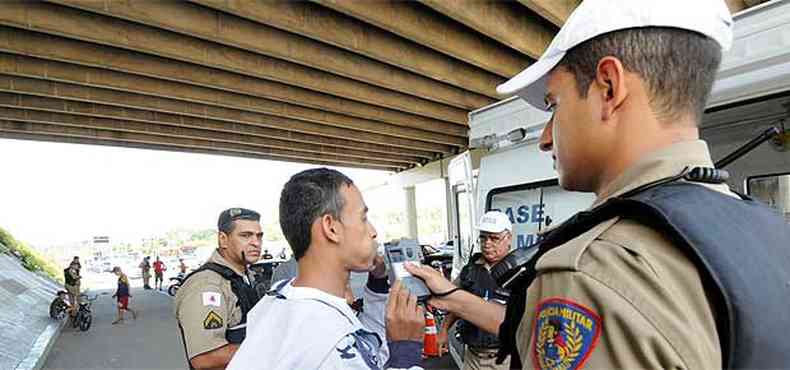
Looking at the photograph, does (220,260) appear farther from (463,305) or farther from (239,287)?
(463,305)

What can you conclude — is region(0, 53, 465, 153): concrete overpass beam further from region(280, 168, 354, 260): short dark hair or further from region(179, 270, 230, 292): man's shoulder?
region(280, 168, 354, 260): short dark hair

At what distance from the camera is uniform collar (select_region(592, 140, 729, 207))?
33.8 inches

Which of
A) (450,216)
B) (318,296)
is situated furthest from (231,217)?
(450,216)

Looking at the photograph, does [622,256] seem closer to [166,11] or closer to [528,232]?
[528,232]

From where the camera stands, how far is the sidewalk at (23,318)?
8480mm

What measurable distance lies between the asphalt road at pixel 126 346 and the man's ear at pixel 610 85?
253 inches

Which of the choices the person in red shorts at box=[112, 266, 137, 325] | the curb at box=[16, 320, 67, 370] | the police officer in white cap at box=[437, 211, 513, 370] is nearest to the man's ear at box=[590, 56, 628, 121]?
the police officer in white cap at box=[437, 211, 513, 370]

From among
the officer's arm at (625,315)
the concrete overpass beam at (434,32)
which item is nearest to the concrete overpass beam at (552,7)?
the concrete overpass beam at (434,32)

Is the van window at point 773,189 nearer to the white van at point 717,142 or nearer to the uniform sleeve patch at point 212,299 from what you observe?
the white van at point 717,142

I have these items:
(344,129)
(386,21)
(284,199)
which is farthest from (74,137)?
(284,199)

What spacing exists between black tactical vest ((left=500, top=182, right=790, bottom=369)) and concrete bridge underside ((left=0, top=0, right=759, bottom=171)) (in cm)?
777

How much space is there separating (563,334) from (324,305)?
1.00m

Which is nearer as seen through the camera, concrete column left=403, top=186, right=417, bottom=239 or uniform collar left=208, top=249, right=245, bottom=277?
uniform collar left=208, top=249, right=245, bottom=277

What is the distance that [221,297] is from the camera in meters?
3.28
